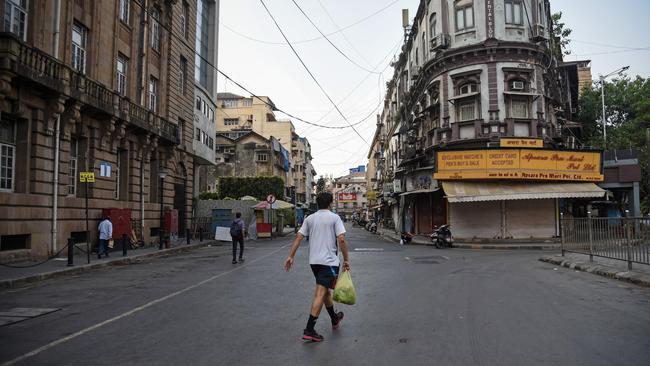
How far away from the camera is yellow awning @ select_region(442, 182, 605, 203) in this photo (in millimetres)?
23297

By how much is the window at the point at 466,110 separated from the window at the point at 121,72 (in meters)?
18.5

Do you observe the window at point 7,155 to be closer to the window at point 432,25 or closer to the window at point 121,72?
the window at point 121,72

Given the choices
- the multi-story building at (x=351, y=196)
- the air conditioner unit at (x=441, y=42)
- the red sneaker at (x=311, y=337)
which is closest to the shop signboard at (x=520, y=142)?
the air conditioner unit at (x=441, y=42)

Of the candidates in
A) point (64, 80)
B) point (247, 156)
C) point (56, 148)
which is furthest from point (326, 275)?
point (247, 156)

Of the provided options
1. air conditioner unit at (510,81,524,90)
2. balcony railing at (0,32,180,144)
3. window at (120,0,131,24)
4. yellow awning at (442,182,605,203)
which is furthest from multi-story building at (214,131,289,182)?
air conditioner unit at (510,81,524,90)

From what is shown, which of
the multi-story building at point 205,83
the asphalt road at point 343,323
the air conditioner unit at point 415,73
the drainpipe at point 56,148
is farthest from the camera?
the multi-story building at point 205,83

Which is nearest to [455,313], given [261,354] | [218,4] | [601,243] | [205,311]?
[261,354]

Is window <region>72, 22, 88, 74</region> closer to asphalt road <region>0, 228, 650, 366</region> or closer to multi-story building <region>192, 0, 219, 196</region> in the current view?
asphalt road <region>0, 228, 650, 366</region>

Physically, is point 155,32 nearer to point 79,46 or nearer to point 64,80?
point 79,46

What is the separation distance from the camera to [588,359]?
4492mm

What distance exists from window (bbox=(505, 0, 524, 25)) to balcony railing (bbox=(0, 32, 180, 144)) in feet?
68.6

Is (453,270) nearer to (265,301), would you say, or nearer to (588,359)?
(265,301)

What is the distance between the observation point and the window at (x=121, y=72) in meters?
22.7

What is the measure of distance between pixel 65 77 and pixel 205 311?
1376 cm
